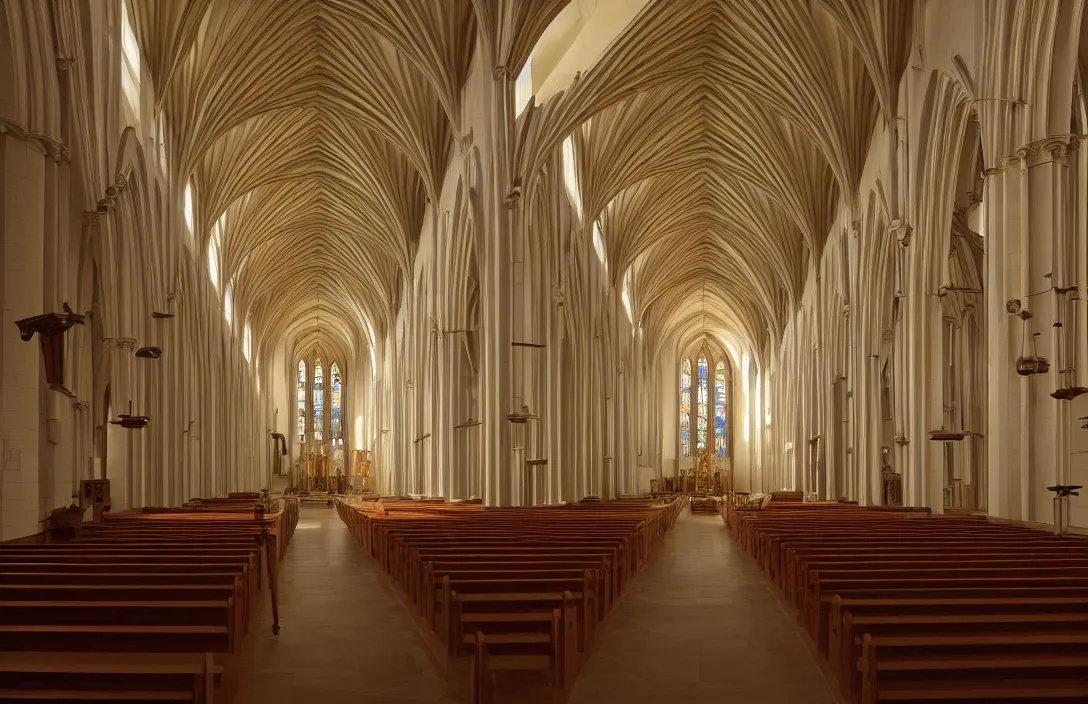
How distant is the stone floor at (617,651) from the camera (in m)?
5.66

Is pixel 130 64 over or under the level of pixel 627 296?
over

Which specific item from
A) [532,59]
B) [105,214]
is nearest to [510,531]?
[105,214]

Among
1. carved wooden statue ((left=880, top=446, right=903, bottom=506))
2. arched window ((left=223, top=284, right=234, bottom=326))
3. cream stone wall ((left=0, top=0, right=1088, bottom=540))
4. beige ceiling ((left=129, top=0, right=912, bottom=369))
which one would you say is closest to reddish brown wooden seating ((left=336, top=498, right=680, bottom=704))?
cream stone wall ((left=0, top=0, right=1088, bottom=540))

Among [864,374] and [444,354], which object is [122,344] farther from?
[864,374]

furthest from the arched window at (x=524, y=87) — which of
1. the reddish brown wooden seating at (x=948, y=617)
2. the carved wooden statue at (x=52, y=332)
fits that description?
the reddish brown wooden seating at (x=948, y=617)

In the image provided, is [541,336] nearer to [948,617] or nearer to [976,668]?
[948,617]

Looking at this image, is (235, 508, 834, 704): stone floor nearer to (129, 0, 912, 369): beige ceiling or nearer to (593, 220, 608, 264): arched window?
(129, 0, 912, 369): beige ceiling

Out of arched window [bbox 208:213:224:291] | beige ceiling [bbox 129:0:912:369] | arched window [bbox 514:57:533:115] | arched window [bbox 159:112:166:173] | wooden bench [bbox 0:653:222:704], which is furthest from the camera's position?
arched window [bbox 208:213:224:291]

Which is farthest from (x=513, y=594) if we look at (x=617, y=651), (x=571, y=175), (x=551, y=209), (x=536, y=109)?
(x=571, y=175)

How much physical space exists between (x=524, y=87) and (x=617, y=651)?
688 inches

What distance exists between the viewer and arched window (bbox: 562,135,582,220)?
1128 inches

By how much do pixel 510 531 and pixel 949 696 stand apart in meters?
7.05

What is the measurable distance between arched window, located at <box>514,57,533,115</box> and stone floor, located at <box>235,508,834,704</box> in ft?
43.6

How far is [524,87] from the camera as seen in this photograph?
74.0ft
